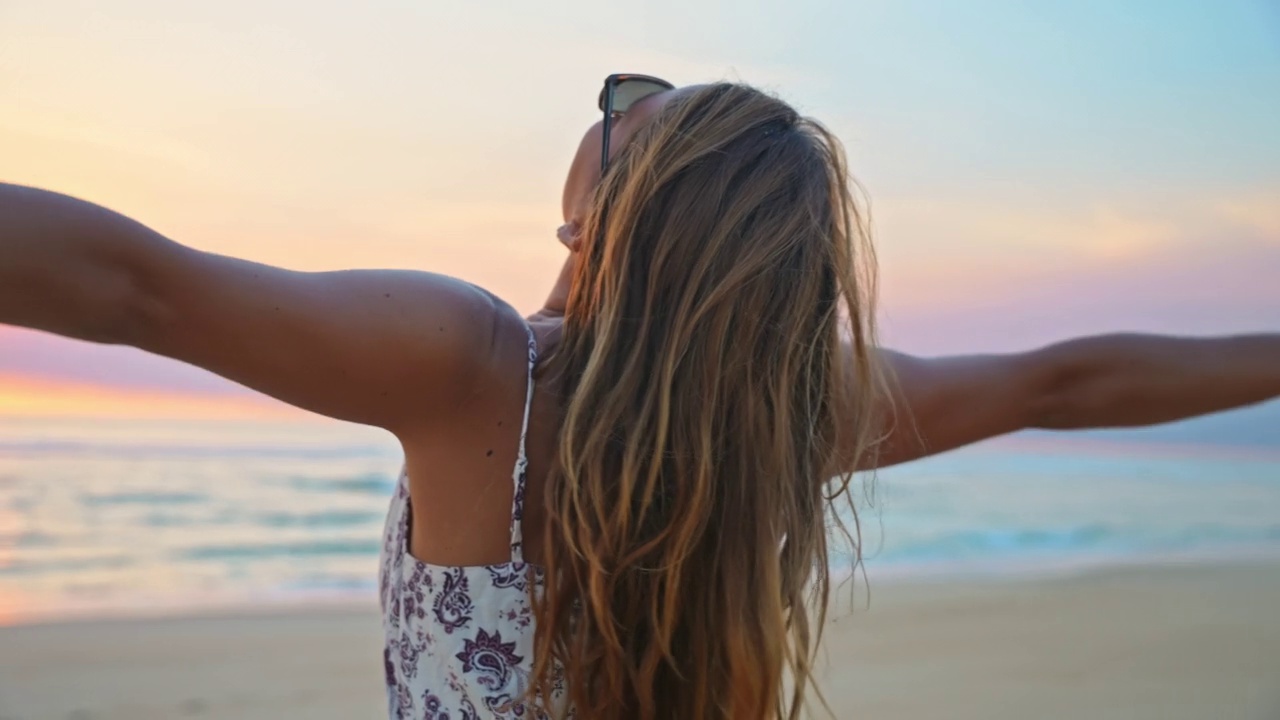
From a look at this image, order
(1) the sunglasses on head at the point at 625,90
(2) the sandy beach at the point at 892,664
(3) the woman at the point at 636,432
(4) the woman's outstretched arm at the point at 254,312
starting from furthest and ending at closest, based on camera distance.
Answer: (2) the sandy beach at the point at 892,664 < (1) the sunglasses on head at the point at 625,90 < (3) the woman at the point at 636,432 < (4) the woman's outstretched arm at the point at 254,312

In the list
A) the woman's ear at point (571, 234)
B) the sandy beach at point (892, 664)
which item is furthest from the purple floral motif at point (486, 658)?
the sandy beach at point (892, 664)

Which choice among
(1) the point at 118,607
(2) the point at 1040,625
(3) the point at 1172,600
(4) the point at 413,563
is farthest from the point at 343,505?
(4) the point at 413,563

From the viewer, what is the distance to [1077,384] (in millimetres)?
1968

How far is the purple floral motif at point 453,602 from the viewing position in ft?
4.48

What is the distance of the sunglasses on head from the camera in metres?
1.83

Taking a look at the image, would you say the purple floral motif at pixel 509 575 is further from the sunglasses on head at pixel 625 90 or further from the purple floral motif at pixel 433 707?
A: the sunglasses on head at pixel 625 90

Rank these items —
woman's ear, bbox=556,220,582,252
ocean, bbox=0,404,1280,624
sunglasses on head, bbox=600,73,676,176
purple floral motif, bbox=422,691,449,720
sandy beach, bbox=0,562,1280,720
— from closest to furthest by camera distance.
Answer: purple floral motif, bbox=422,691,449,720 < woman's ear, bbox=556,220,582,252 < sunglasses on head, bbox=600,73,676,176 < sandy beach, bbox=0,562,1280,720 < ocean, bbox=0,404,1280,624

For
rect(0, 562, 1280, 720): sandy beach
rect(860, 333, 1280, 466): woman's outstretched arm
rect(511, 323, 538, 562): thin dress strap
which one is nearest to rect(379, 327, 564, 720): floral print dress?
rect(511, 323, 538, 562): thin dress strap

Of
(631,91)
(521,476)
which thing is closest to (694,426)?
(521,476)

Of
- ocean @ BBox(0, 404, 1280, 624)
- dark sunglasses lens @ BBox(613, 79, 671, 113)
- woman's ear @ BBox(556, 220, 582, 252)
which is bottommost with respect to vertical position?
ocean @ BBox(0, 404, 1280, 624)

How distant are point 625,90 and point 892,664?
195 inches

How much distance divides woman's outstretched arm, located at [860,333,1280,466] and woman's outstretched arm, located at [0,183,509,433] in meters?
0.92

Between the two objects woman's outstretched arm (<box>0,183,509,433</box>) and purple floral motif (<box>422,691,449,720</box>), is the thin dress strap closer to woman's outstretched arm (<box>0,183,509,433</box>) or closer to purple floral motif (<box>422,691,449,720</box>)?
woman's outstretched arm (<box>0,183,509,433</box>)

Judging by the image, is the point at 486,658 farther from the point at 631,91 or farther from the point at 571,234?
the point at 631,91
